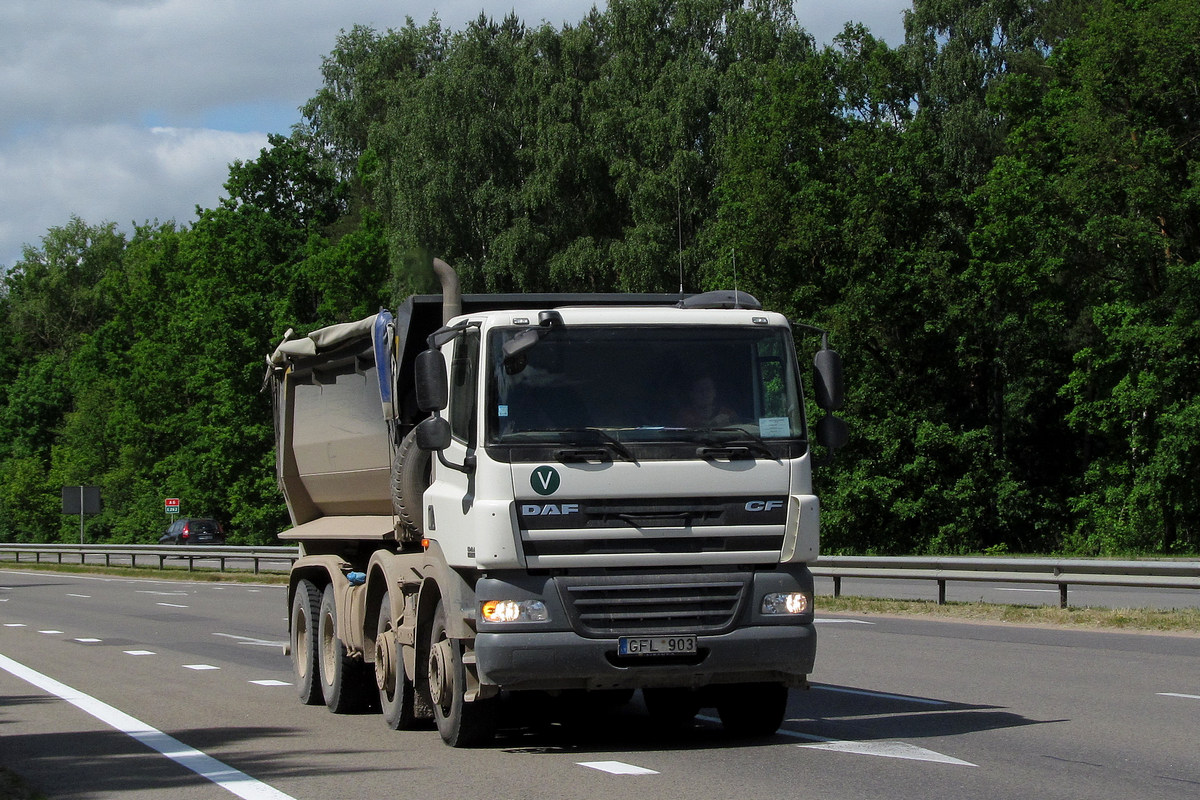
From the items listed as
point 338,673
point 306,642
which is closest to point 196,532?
point 306,642

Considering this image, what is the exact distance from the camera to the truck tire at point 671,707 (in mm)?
10453

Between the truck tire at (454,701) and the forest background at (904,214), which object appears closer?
the truck tire at (454,701)

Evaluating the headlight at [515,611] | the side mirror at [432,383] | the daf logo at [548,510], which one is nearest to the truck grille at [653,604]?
the headlight at [515,611]

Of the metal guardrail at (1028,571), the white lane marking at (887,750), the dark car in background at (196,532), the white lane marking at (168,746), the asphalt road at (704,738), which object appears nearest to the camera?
the asphalt road at (704,738)

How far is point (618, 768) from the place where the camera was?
8469mm

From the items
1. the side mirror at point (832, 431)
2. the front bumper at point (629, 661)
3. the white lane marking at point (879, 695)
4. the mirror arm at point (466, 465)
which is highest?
the side mirror at point (832, 431)

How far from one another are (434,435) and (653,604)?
1.67m

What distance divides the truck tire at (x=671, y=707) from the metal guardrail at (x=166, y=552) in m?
21.3

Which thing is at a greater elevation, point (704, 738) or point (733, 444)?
point (733, 444)

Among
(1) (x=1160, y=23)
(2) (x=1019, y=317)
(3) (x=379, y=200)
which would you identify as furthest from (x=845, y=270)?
(3) (x=379, y=200)

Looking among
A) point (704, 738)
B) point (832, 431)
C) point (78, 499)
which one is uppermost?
point (832, 431)

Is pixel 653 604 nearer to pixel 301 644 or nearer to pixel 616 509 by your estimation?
pixel 616 509

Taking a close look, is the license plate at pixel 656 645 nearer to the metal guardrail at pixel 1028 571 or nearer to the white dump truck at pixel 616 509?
the white dump truck at pixel 616 509

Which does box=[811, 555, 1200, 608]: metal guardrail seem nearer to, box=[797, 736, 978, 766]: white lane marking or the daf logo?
box=[797, 736, 978, 766]: white lane marking
